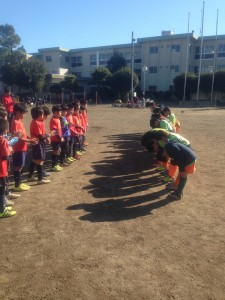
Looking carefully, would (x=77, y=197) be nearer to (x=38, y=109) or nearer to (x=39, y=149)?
(x=39, y=149)

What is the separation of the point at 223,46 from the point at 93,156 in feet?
145

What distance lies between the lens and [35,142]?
5.73 m

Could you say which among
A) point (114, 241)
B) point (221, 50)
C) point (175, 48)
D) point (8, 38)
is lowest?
point (114, 241)

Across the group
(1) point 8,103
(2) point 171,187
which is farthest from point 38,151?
(1) point 8,103

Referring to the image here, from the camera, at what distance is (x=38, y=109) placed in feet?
20.1

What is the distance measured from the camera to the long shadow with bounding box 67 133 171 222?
4.92m

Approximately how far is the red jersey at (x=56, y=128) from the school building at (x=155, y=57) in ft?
129

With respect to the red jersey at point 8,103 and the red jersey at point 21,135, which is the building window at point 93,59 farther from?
the red jersey at point 21,135

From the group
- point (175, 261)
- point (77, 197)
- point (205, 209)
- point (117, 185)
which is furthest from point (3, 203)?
point (205, 209)

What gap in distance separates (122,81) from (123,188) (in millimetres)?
38925

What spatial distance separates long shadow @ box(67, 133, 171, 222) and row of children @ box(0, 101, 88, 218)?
967 mm

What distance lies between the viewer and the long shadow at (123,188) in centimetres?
492

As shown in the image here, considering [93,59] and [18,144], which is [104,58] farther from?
[18,144]

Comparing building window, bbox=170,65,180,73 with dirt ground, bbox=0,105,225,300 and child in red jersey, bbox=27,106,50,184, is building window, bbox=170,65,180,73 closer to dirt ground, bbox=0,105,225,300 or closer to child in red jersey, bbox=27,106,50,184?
dirt ground, bbox=0,105,225,300
